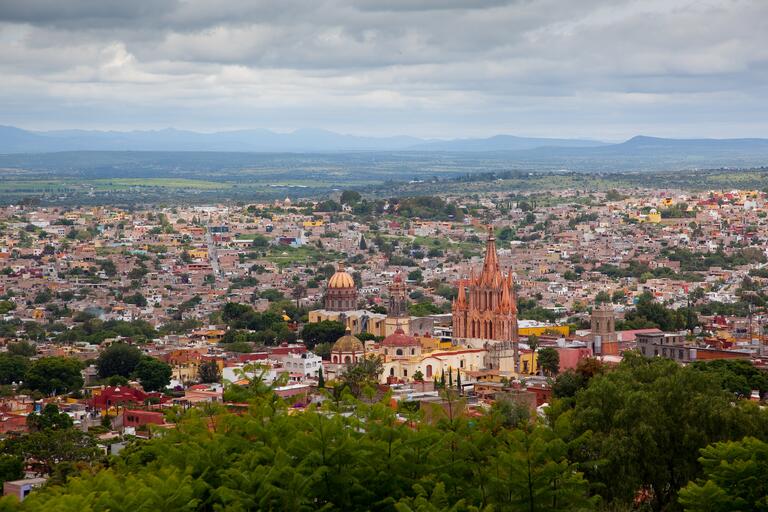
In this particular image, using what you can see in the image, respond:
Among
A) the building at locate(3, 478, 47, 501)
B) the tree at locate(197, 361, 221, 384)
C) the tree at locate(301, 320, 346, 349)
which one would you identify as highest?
the building at locate(3, 478, 47, 501)

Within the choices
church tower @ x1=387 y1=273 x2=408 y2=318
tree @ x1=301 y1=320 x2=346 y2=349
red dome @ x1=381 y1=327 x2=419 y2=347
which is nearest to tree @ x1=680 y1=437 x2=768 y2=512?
red dome @ x1=381 y1=327 x2=419 y2=347

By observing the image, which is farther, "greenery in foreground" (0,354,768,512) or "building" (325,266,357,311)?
"building" (325,266,357,311)

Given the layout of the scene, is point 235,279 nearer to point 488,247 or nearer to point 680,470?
point 488,247

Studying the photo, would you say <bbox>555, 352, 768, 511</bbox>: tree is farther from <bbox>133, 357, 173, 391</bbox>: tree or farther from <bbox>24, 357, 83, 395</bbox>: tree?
<bbox>24, 357, 83, 395</bbox>: tree

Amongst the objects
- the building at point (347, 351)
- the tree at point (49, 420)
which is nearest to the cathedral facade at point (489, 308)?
the building at point (347, 351)

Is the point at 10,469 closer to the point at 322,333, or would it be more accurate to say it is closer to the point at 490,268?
the point at 490,268
